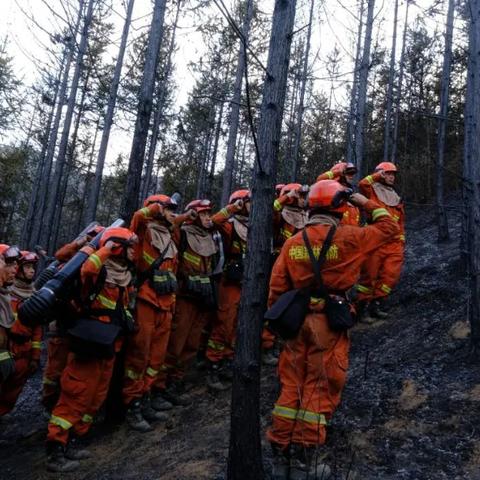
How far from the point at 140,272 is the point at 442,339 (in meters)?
3.94

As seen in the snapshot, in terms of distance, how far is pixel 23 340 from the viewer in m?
6.12

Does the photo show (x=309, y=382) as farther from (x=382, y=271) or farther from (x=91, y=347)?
(x=382, y=271)

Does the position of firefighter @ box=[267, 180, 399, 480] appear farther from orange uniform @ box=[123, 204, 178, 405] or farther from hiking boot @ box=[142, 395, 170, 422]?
hiking boot @ box=[142, 395, 170, 422]

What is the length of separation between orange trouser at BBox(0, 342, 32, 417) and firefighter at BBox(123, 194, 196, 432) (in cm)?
160

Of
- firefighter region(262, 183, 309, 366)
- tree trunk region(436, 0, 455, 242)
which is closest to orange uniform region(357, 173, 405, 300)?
firefighter region(262, 183, 309, 366)

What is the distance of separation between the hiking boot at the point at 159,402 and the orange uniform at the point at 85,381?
3.38ft

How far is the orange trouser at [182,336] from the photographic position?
20.2ft

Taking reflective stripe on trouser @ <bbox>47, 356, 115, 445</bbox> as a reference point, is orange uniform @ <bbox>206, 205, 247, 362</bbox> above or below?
above

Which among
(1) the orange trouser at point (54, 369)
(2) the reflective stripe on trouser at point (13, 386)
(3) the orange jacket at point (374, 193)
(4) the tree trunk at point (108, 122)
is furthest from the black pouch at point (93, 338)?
(4) the tree trunk at point (108, 122)

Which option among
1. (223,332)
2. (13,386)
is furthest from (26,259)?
(223,332)

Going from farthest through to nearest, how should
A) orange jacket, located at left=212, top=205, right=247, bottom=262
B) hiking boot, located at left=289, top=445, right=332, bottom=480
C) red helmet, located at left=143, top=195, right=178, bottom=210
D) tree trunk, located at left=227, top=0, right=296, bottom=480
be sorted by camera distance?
orange jacket, located at left=212, top=205, right=247, bottom=262 → red helmet, located at left=143, top=195, right=178, bottom=210 → hiking boot, located at left=289, top=445, right=332, bottom=480 → tree trunk, located at left=227, top=0, right=296, bottom=480

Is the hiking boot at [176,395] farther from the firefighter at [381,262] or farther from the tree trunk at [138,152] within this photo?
the firefighter at [381,262]

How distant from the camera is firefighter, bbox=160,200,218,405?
20.2 feet

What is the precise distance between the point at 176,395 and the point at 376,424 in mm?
2889
